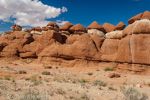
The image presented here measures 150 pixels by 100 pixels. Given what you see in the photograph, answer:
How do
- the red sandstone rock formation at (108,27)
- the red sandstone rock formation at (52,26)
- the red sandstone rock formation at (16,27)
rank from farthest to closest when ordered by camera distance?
1. the red sandstone rock formation at (16,27)
2. the red sandstone rock formation at (52,26)
3. the red sandstone rock formation at (108,27)

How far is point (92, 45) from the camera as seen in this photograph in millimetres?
17859

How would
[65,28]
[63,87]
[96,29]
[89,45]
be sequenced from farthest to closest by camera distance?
[65,28]
[96,29]
[89,45]
[63,87]

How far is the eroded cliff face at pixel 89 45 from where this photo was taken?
43.7 feet

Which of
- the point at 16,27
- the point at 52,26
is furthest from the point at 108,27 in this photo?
the point at 16,27

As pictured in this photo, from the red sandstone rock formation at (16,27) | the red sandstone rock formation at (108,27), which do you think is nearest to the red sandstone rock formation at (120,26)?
the red sandstone rock formation at (108,27)

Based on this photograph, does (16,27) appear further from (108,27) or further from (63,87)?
(63,87)

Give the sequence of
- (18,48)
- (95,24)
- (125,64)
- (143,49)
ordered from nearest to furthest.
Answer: (143,49)
(125,64)
(95,24)
(18,48)

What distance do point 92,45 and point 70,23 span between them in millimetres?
11520

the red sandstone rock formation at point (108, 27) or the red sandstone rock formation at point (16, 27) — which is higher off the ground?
the red sandstone rock formation at point (16, 27)

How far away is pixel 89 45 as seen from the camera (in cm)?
1789

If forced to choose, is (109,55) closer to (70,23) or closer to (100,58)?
(100,58)

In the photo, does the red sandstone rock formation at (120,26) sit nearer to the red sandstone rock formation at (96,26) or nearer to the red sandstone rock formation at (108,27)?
the red sandstone rock formation at (108,27)

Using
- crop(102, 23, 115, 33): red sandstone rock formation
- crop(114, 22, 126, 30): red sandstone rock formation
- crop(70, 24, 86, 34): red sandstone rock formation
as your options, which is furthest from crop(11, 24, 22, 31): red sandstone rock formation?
crop(114, 22, 126, 30): red sandstone rock formation

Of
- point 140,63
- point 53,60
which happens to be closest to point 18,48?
point 53,60
